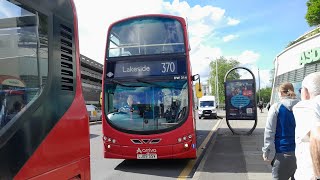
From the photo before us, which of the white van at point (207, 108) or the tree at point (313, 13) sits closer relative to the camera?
the tree at point (313, 13)

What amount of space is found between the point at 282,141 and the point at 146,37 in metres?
5.65

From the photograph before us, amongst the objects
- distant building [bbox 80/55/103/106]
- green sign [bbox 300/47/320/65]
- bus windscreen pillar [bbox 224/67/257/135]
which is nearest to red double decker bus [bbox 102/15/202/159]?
bus windscreen pillar [bbox 224/67/257/135]

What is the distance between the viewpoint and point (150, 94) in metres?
9.45

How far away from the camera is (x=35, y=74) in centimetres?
259

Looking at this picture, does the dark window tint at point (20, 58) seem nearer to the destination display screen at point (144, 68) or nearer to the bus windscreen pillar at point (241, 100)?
the destination display screen at point (144, 68)

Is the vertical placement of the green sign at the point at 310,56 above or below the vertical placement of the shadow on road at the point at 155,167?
above

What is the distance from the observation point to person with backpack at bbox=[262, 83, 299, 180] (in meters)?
4.72

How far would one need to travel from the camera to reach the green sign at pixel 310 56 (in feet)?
64.2

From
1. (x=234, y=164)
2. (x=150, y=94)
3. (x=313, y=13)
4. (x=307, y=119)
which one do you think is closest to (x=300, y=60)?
(x=313, y=13)

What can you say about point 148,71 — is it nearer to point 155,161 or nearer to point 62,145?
point 155,161

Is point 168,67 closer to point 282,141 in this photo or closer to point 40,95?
point 282,141

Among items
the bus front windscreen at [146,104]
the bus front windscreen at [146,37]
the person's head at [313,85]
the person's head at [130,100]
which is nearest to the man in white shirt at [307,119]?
the person's head at [313,85]

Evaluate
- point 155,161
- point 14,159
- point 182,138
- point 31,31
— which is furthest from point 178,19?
point 14,159

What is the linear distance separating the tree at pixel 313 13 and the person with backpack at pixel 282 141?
33872 mm
